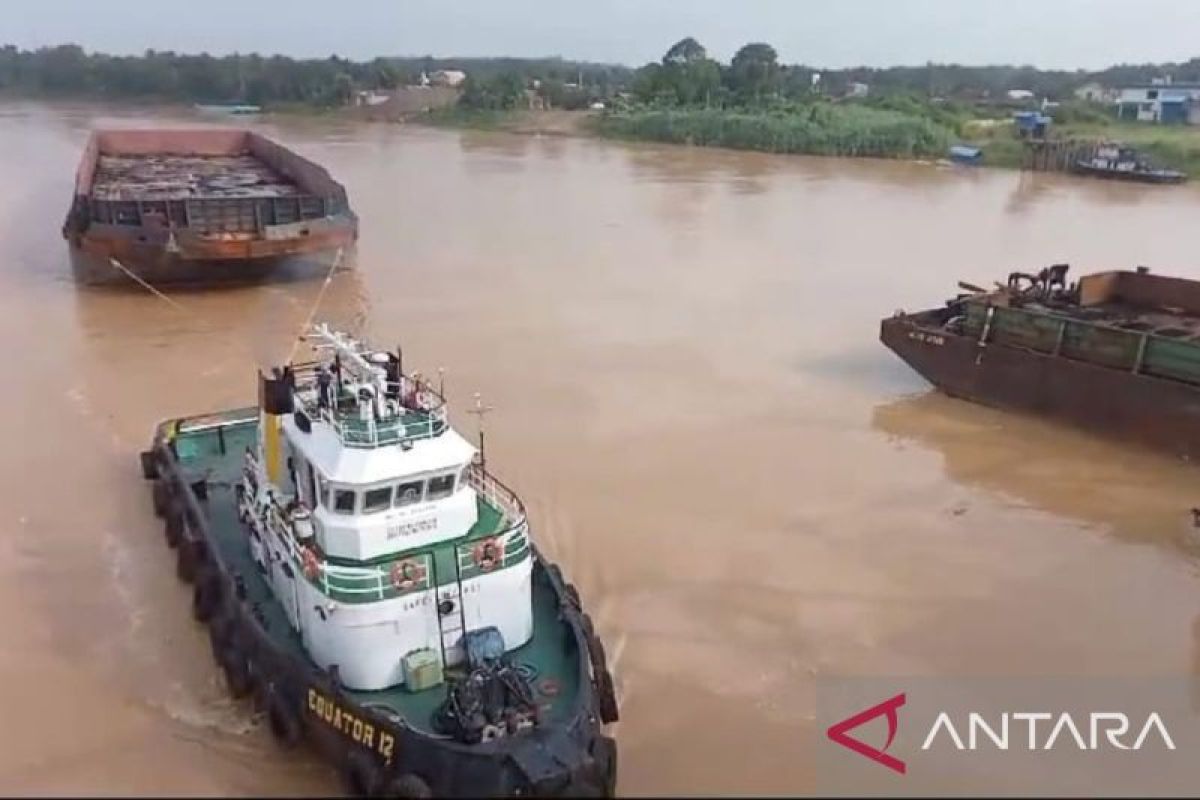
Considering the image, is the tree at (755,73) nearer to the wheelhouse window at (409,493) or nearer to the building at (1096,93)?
the building at (1096,93)

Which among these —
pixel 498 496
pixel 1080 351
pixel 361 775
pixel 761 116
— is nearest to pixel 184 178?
pixel 1080 351

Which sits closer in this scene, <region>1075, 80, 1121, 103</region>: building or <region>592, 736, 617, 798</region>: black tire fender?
<region>592, 736, 617, 798</region>: black tire fender

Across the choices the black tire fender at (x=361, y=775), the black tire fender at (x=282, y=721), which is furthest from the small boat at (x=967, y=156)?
the black tire fender at (x=361, y=775)

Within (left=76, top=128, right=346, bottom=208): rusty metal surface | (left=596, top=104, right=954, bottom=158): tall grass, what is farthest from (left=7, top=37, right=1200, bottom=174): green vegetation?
(left=76, top=128, right=346, bottom=208): rusty metal surface

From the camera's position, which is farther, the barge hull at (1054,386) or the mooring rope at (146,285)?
the mooring rope at (146,285)

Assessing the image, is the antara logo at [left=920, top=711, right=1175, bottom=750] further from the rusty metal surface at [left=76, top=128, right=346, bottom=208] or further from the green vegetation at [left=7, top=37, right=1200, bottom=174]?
the green vegetation at [left=7, top=37, right=1200, bottom=174]

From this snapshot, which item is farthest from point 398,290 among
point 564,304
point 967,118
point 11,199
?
point 967,118
